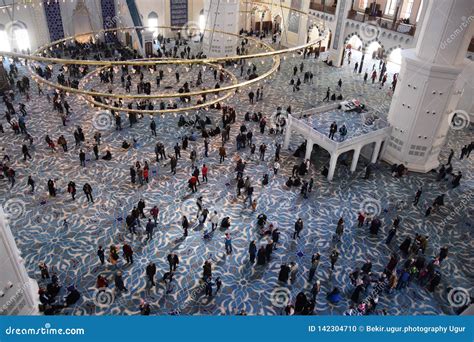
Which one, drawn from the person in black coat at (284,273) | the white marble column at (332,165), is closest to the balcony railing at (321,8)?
the white marble column at (332,165)

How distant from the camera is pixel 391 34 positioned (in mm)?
25609

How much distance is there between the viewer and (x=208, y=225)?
14188 mm

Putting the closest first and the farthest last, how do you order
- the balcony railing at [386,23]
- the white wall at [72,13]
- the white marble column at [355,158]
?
the white marble column at [355,158] → the balcony railing at [386,23] → the white wall at [72,13]

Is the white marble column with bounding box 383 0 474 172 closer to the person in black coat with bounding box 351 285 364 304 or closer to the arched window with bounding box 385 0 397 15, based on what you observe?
the person in black coat with bounding box 351 285 364 304

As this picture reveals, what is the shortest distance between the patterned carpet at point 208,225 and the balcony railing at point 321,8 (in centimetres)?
1358

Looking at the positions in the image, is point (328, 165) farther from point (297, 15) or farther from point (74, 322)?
point (297, 15)

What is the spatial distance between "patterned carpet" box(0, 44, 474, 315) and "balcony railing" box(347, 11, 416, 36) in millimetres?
8182

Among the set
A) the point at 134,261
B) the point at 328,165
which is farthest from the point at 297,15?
the point at 134,261

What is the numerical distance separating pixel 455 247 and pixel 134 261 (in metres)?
10.4

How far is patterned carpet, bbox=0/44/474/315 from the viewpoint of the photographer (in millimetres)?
11820

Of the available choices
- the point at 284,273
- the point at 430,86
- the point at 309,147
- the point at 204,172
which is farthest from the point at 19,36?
the point at 430,86

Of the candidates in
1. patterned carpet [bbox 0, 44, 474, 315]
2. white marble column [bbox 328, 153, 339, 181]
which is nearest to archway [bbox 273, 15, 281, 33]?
patterned carpet [bbox 0, 44, 474, 315]

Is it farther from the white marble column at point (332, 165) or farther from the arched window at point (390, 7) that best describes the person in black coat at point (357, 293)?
the arched window at point (390, 7)

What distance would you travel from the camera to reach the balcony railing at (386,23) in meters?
24.7
